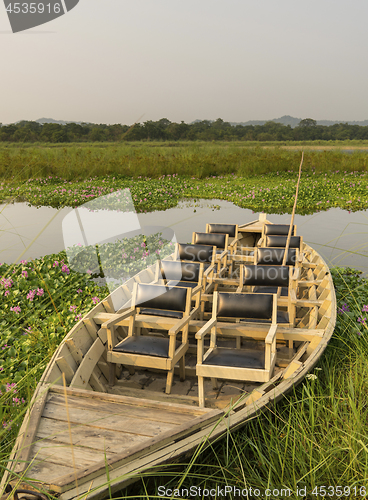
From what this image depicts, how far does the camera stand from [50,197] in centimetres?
1784

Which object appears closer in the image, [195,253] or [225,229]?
[195,253]

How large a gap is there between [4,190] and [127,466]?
253 centimetres

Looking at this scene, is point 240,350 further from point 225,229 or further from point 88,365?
point 225,229

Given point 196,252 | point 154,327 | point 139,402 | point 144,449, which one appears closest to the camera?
point 144,449

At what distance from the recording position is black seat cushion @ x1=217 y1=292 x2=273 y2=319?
445cm

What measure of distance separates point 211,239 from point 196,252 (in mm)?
1062

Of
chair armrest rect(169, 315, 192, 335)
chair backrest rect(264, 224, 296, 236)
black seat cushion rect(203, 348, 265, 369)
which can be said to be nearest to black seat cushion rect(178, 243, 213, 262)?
chair backrest rect(264, 224, 296, 236)

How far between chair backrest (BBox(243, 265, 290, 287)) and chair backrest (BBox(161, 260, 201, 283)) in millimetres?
816

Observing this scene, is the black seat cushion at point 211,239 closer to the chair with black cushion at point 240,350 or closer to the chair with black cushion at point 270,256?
the chair with black cushion at point 270,256

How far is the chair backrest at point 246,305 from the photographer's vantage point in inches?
175

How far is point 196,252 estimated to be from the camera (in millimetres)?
7223

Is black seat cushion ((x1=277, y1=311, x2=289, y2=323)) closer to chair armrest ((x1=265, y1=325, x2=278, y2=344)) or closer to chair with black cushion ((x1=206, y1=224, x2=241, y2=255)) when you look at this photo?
chair armrest ((x1=265, y1=325, x2=278, y2=344))

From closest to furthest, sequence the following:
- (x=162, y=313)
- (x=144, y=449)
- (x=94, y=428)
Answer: (x=144, y=449) → (x=94, y=428) → (x=162, y=313)

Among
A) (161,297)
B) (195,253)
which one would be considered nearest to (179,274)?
(195,253)
